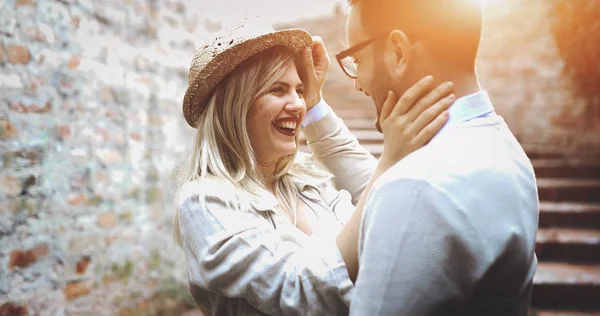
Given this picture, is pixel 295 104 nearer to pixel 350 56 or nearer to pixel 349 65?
pixel 349 65

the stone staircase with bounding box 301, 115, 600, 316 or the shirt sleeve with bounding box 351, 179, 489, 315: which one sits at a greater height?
the shirt sleeve with bounding box 351, 179, 489, 315

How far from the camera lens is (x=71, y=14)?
2.98 m

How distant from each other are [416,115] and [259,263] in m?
0.67

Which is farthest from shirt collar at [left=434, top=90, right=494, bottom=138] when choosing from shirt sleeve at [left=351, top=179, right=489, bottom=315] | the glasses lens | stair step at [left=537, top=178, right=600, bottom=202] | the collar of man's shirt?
stair step at [left=537, top=178, right=600, bottom=202]

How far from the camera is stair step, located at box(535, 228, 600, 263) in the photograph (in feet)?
12.2

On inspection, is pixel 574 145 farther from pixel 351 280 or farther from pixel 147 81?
pixel 351 280

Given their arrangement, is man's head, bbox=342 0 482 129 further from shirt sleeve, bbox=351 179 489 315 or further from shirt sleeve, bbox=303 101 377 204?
shirt sleeve, bbox=303 101 377 204

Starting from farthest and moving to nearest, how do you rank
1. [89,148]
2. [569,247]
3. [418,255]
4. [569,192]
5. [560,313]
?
[569,192]
[569,247]
[560,313]
[89,148]
[418,255]

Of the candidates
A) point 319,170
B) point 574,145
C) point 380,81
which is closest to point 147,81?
point 319,170

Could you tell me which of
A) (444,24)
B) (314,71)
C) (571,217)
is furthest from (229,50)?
(571,217)

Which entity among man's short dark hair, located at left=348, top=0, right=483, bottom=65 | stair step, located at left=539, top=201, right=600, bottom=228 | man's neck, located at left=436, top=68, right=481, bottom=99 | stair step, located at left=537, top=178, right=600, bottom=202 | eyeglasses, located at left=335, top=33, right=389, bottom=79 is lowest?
stair step, located at left=539, top=201, right=600, bottom=228

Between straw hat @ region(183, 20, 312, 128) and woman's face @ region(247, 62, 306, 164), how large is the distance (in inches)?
6.0

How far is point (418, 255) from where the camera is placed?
1.01 m

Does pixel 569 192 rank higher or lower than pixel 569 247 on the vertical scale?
higher
